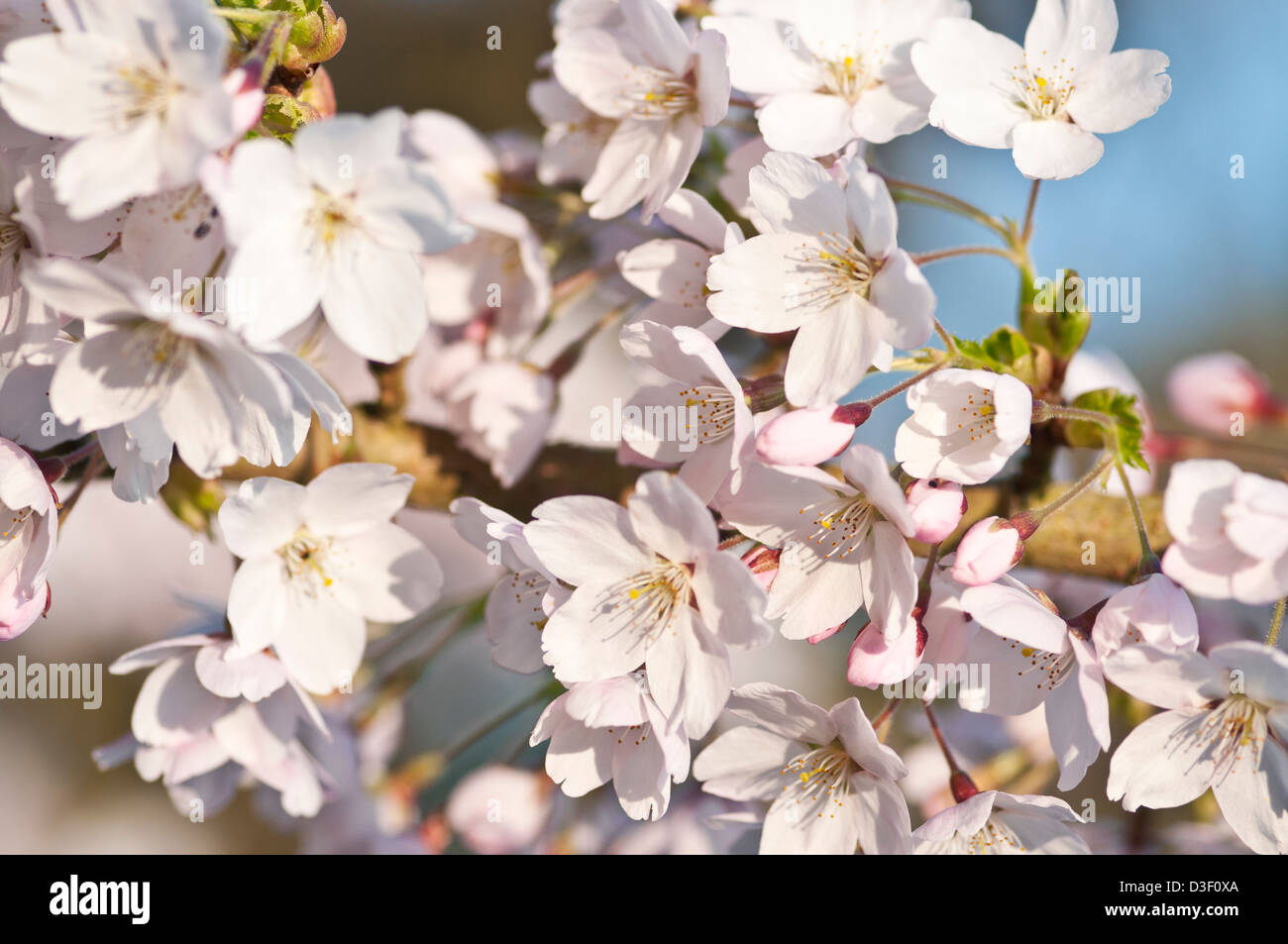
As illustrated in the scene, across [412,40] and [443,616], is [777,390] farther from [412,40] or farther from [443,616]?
[412,40]

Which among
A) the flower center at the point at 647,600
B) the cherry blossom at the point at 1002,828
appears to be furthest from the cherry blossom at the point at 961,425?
the cherry blossom at the point at 1002,828

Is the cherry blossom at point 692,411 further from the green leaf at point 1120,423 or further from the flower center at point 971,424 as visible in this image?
the green leaf at point 1120,423

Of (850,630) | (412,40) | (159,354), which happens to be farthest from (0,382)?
(412,40)

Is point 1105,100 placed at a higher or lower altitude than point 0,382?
higher

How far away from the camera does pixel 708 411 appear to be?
0.91 m

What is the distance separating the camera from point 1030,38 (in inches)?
38.3

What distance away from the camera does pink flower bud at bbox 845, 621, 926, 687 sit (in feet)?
2.72

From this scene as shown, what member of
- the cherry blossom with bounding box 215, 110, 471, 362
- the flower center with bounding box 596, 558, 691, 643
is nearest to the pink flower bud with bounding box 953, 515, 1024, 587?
the flower center with bounding box 596, 558, 691, 643

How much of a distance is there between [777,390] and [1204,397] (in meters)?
1.14

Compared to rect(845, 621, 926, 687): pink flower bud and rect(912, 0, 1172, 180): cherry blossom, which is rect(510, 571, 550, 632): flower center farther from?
rect(912, 0, 1172, 180): cherry blossom

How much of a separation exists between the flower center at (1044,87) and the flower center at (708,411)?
431 millimetres

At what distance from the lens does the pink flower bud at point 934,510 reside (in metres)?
0.79

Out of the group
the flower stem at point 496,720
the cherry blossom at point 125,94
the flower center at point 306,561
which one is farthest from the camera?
the flower stem at point 496,720

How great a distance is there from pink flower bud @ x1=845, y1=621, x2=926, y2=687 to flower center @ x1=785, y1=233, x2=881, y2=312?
0.29 metres
